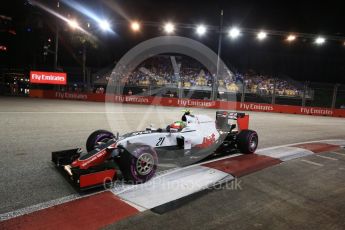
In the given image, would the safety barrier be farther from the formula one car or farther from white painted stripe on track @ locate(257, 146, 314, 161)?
the formula one car

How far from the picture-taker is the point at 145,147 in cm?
488

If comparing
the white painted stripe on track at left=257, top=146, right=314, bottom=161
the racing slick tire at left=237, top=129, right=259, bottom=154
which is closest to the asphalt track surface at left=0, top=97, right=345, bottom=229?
the white painted stripe on track at left=257, top=146, right=314, bottom=161

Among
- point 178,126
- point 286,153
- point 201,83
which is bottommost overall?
point 286,153

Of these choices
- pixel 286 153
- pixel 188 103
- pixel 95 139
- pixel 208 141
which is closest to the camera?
pixel 95 139

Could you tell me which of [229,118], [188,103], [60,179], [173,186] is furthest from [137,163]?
[188,103]

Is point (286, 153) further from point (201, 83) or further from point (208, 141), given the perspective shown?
point (201, 83)

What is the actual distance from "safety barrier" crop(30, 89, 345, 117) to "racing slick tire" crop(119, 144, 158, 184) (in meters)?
17.2

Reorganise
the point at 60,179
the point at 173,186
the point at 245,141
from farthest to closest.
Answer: the point at 245,141 < the point at 60,179 < the point at 173,186

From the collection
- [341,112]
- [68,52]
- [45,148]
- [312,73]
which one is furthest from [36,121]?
[312,73]

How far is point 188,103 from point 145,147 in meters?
17.5

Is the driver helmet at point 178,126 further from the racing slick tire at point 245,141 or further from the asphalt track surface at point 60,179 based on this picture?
the racing slick tire at point 245,141

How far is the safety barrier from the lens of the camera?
2161 centimetres

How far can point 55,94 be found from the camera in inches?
934

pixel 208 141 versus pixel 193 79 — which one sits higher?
pixel 193 79
